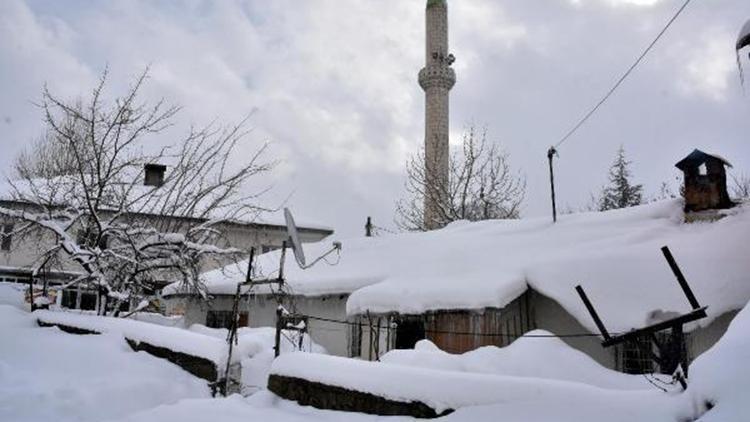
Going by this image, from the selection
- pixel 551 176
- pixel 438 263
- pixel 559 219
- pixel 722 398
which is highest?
pixel 551 176

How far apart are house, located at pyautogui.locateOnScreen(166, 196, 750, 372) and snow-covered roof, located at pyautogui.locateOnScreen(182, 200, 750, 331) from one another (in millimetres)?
22

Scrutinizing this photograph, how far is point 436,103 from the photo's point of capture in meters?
34.2

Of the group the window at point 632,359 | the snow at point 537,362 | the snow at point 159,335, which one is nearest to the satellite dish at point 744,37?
the snow at point 537,362

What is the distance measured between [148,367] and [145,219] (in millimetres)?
10494

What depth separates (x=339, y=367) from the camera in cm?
650

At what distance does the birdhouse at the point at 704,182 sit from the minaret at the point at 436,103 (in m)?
17.2

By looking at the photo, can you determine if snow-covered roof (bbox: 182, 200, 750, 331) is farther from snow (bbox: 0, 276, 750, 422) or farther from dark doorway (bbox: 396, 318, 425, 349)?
snow (bbox: 0, 276, 750, 422)

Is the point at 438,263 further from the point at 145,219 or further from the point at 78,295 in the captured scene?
the point at 78,295

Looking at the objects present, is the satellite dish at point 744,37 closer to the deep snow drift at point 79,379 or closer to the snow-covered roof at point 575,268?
the snow-covered roof at point 575,268

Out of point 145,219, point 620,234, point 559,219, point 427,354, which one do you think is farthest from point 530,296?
point 145,219

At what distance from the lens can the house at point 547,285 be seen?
32.6 feet

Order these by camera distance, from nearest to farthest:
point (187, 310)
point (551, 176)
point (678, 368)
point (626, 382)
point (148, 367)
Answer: point (678, 368) → point (626, 382) → point (148, 367) → point (551, 176) → point (187, 310)

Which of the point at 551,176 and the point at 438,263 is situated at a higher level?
the point at 551,176

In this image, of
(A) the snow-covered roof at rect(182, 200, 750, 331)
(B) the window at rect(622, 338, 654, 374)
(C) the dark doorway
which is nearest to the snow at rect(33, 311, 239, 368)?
(A) the snow-covered roof at rect(182, 200, 750, 331)
